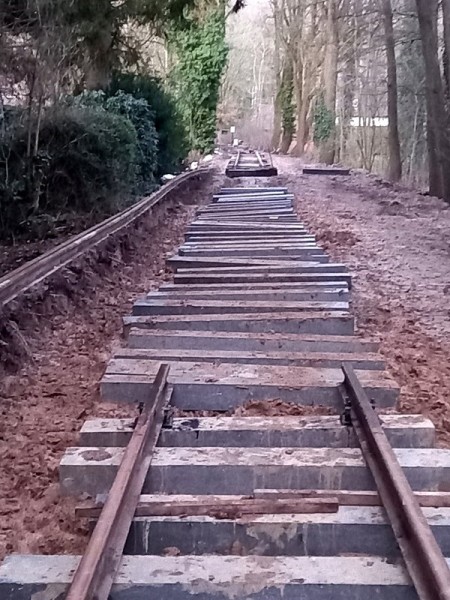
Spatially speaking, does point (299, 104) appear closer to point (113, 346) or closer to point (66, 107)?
point (66, 107)

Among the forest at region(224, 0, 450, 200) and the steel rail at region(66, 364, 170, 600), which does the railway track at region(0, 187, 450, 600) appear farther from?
the forest at region(224, 0, 450, 200)

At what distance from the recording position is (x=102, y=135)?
1333 cm

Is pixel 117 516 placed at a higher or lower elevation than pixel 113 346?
higher

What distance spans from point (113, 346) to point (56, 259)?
1.97 meters

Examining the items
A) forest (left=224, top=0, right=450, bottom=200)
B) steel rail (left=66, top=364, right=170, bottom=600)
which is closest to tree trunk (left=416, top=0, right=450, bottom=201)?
forest (left=224, top=0, right=450, bottom=200)

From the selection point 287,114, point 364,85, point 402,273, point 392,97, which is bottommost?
point 402,273

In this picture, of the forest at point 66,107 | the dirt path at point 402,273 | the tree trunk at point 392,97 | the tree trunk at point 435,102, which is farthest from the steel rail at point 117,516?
the tree trunk at point 392,97

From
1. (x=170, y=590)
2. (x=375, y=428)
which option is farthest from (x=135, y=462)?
(x=375, y=428)

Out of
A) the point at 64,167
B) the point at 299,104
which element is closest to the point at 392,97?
the point at 64,167

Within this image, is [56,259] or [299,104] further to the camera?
[299,104]

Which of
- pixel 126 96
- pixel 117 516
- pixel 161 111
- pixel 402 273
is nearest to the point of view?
pixel 117 516

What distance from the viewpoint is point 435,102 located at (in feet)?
54.9

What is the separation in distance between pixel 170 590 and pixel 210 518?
1.43 ft

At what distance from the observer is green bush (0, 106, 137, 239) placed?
11.6 meters
